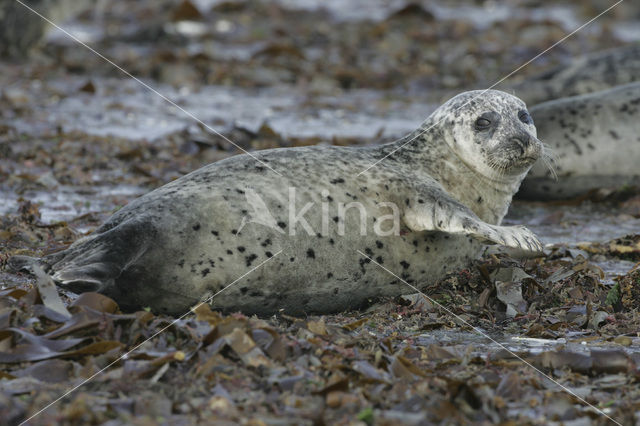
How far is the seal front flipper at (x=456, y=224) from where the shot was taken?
166 inches

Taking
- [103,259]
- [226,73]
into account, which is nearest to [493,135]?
[103,259]

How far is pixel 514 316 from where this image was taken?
4.32m

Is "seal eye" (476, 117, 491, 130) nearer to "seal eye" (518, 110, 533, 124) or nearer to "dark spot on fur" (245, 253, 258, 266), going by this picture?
"seal eye" (518, 110, 533, 124)

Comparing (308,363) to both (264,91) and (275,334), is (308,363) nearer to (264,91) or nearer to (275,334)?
(275,334)

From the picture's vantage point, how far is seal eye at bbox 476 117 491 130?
4.90m

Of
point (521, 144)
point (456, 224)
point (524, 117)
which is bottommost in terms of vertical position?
point (456, 224)

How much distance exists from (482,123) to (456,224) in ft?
2.84

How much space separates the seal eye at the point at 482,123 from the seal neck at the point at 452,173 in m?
0.20

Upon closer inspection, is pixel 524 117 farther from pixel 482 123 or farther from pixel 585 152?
pixel 585 152

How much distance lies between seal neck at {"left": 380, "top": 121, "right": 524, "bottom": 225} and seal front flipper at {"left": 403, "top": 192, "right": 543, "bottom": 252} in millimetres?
429

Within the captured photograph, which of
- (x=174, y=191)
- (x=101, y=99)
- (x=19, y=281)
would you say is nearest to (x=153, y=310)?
(x=174, y=191)

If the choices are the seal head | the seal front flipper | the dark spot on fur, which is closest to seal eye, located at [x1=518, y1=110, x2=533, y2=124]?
the seal head

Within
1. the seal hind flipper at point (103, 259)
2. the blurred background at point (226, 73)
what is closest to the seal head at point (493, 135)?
the seal hind flipper at point (103, 259)

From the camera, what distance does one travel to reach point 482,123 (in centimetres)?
491
